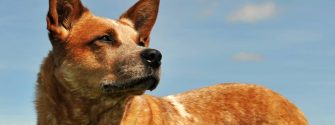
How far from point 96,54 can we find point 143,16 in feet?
5.89

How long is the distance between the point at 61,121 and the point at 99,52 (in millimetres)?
1142

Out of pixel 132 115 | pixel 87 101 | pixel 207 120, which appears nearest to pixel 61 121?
pixel 87 101

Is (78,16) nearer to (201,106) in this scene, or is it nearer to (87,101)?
(87,101)

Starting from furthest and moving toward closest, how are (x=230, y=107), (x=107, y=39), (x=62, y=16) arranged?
(x=230, y=107) → (x=62, y=16) → (x=107, y=39)

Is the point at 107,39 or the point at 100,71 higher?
the point at 107,39

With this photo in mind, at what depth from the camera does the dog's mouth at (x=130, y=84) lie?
8039 millimetres

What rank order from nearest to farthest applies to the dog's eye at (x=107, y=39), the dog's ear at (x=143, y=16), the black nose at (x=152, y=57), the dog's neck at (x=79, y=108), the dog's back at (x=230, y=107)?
the black nose at (x=152, y=57)
the dog's neck at (x=79, y=108)
the dog's eye at (x=107, y=39)
the dog's ear at (x=143, y=16)
the dog's back at (x=230, y=107)

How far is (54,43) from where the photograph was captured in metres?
8.83

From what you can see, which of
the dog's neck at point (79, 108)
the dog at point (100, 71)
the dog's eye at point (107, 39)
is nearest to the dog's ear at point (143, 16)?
the dog at point (100, 71)

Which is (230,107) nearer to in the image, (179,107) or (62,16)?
(179,107)

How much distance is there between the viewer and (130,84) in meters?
8.05

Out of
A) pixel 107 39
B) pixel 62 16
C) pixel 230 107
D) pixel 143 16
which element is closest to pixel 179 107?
pixel 230 107

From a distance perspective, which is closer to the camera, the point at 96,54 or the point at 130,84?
the point at 130,84

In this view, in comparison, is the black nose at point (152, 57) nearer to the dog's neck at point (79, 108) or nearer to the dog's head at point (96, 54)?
the dog's head at point (96, 54)
